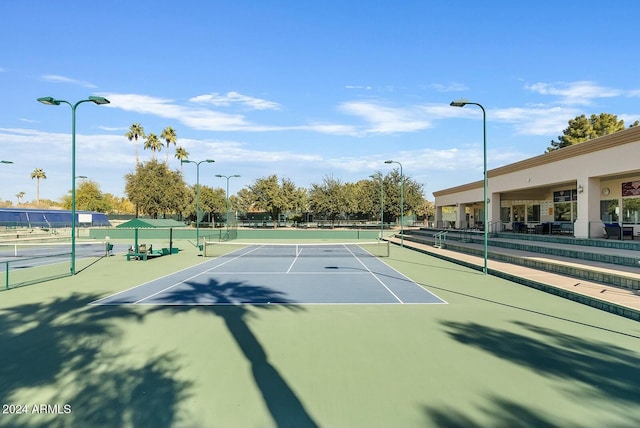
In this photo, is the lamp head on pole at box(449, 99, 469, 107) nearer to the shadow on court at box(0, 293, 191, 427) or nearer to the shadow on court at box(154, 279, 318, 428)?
the shadow on court at box(154, 279, 318, 428)

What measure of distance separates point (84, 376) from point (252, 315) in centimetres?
432

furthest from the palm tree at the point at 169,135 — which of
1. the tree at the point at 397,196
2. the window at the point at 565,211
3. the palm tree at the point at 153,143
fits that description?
the window at the point at 565,211

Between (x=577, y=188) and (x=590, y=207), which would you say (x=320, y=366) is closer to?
(x=590, y=207)

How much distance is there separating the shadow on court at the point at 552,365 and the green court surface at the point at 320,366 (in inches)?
1.1

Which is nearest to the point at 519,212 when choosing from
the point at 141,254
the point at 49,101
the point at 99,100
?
the point at 141,254

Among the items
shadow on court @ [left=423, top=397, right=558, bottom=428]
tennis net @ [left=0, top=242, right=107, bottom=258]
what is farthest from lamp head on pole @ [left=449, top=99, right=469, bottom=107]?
tennis net @ [left=0, top=242, right=107, bottom=258]

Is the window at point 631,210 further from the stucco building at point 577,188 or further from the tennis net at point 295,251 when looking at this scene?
the tennis net at point 295,251

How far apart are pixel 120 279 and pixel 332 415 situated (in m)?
14.5

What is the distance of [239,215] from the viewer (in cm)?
7062

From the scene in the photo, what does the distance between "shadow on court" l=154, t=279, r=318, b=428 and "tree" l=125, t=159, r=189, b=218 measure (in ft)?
176

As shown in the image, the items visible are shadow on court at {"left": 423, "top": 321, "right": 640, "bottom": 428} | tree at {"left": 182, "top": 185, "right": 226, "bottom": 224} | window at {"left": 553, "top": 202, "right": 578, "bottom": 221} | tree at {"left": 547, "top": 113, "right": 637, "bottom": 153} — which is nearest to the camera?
shadow on court at {"left": 423, "top": 321, "right": 640, "bottom": 428}

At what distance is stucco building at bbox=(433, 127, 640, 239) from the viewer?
18.4m

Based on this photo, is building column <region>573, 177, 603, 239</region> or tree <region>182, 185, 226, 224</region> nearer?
building column <region>573, 177, 603, 239</region>

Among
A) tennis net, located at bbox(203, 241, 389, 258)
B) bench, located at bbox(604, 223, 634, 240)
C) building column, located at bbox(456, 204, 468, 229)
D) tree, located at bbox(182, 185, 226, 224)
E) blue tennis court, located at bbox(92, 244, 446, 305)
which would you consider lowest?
tennis net, located at bbox(203, 241, 389, 258)
